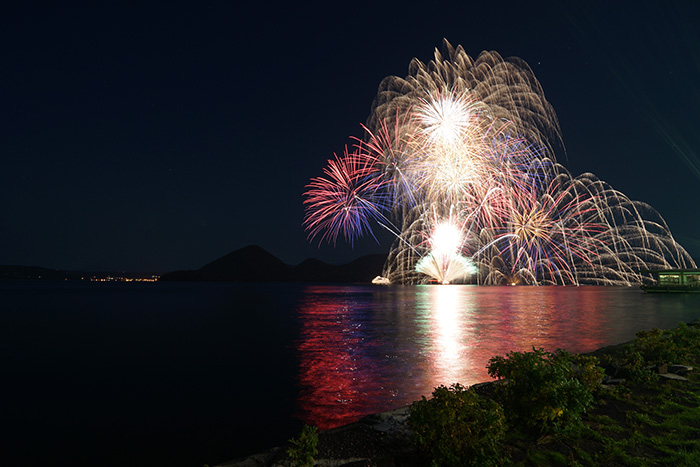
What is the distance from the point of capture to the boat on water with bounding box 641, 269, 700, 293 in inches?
4050

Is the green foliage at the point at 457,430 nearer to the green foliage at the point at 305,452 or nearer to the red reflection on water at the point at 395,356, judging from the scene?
the green foliage at the point at 305,452

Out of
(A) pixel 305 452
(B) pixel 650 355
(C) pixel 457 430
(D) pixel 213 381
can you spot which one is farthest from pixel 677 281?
(A) pixel 305 452

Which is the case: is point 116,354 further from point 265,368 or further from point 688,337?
point 688,337

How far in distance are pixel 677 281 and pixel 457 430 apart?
439 feet

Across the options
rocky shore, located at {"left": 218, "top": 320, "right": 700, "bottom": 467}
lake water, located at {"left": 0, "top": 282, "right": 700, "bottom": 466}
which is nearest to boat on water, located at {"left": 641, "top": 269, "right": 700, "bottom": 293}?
lake water, located at {"left": 0, "top": 282, "right": 700, "bottom": 466}

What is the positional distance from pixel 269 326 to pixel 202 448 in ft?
119

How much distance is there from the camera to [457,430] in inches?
281

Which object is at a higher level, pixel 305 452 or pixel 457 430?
pixel 457 430

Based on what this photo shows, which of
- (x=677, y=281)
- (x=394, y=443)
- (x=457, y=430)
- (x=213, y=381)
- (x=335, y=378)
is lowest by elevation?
(x=213, y=381)

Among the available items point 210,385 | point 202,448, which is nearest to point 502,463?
point 202,448

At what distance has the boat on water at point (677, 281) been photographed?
10288 cm

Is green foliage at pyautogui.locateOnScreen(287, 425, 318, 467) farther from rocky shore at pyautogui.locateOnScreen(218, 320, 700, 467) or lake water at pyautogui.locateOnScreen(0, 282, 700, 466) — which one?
lake water at pyautogui.locateOnScreen(0, 282, 700, 466)

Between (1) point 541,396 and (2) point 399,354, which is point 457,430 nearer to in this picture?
(1) point 541,396

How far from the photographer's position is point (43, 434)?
48.6 feet
